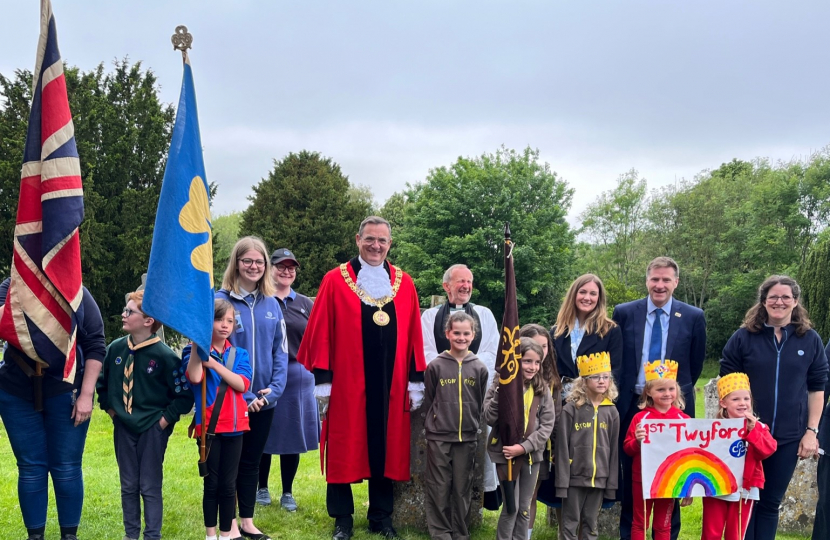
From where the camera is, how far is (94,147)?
1745 cm

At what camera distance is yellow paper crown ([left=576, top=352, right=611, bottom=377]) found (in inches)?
197

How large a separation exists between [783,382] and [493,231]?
2665 cm

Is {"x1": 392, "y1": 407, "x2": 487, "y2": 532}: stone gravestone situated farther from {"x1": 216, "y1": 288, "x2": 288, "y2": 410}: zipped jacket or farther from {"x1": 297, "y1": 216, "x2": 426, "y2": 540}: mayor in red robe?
{"x1": 216, "y1": 288, "x2": 288, "y2": 410}: zipped jacket

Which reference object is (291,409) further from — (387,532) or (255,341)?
(387,532)

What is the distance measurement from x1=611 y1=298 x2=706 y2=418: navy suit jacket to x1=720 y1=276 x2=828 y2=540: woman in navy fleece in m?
0.38

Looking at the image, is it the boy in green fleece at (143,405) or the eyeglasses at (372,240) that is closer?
the boy in green fleece at (143,405)

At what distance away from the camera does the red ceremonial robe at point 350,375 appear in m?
5.38

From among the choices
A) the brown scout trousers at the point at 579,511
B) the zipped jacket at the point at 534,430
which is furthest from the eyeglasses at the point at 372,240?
the brown scout trousers at the point at 579,511

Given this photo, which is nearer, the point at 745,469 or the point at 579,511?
the point at 745,469

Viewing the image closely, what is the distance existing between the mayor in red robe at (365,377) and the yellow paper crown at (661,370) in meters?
1.72

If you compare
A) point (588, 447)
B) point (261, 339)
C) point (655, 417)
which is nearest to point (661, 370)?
point (655, 417)

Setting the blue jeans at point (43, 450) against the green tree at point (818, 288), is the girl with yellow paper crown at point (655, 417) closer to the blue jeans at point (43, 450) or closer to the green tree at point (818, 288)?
the blue jeans at point (43, 450)

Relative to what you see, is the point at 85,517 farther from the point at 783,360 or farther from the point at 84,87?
the point at 84,87

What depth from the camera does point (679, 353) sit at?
5348 millimetres
